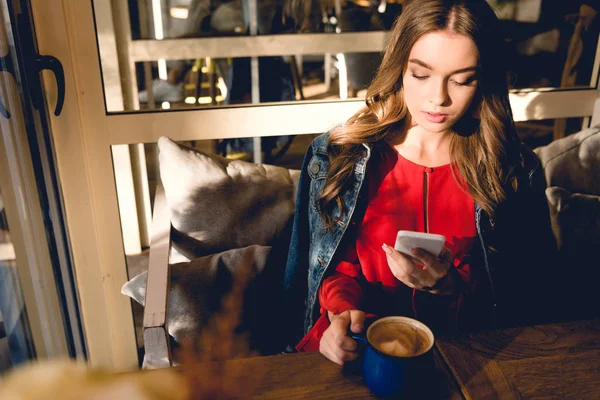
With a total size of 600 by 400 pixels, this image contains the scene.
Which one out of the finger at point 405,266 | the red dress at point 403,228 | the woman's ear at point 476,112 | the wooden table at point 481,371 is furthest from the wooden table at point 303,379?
the woman's ear at point 476,112

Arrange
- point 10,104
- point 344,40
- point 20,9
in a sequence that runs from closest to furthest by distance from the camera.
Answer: point 10,104 → point 20,9 → point 344,40

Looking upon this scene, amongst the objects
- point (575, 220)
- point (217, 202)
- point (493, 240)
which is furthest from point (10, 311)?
point (575, 220)

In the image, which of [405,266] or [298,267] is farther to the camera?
[298,267]

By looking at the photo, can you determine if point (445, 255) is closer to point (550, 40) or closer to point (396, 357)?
point (396, 357)

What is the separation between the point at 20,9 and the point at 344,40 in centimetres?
106

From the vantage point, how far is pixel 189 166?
153 cm

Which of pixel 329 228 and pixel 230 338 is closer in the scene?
pixel 329 228

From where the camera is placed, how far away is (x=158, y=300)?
1217 millimetres

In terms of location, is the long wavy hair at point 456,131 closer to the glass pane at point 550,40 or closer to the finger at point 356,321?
the finger at point 356,321

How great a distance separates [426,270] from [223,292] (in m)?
0.63

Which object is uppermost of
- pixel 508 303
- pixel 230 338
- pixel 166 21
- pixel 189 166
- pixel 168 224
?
pixel 166 21

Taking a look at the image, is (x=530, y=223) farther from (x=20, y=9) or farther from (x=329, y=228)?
(x=20, y=9)

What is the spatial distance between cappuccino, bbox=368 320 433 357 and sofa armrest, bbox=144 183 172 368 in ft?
1.76

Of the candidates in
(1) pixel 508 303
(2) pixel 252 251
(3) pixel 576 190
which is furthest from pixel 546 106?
(2) pixel 252 251
